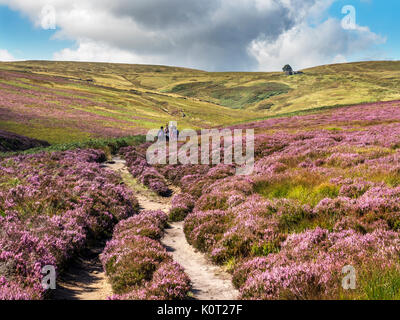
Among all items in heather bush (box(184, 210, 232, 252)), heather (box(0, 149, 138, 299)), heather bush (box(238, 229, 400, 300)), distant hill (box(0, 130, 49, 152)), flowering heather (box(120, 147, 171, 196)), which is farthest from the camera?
distant hill (box(0, 130, 49, 152))

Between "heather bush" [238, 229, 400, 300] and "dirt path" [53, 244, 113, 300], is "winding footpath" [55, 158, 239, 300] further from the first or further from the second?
"heather bush" [238, 229, 400, 300]

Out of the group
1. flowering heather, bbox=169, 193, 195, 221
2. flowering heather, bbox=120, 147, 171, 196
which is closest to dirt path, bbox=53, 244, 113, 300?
flowering heather, bbox=169, 193, 195, 221

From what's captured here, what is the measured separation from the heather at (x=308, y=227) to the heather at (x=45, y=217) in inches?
137

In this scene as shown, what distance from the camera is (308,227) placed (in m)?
7.70

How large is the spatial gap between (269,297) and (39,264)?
488 cm

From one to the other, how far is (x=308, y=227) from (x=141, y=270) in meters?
4.77

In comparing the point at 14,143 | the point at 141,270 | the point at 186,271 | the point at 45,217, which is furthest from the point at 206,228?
the point at 14,143

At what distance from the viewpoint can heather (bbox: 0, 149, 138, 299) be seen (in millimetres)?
5590

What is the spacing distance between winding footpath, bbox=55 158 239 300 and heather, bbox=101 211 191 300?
12.0 inches

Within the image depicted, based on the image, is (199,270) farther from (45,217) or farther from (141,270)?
(45,217)

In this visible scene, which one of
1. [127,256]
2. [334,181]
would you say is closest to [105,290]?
[127,256]

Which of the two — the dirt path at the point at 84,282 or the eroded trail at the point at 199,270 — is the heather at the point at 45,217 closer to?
the dirt path at the point at 84,282

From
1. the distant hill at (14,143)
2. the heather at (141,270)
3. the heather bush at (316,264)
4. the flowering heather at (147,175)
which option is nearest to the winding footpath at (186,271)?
the heather at (141,270)
